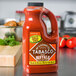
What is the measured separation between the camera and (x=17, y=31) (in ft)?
4.02

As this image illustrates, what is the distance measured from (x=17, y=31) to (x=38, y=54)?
67 cm

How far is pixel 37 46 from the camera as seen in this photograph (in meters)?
0.58

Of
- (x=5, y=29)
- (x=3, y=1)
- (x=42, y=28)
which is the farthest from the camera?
(x=3, y=1)

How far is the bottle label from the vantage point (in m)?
0.57

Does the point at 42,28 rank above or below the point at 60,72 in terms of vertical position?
above

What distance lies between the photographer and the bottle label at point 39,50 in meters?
0.57

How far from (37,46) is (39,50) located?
0.6 inches

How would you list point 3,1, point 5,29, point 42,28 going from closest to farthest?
point 42,28, point 5,29, point 3,1

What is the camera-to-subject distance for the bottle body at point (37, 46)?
1.87 ft

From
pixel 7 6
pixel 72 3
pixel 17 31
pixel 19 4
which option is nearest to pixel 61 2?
pixel 72 3

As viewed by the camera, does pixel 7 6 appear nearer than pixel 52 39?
No

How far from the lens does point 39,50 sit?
0.58 meters

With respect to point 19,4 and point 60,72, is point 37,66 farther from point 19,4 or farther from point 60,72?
point 19,4

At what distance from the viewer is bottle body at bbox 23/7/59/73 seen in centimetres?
57
